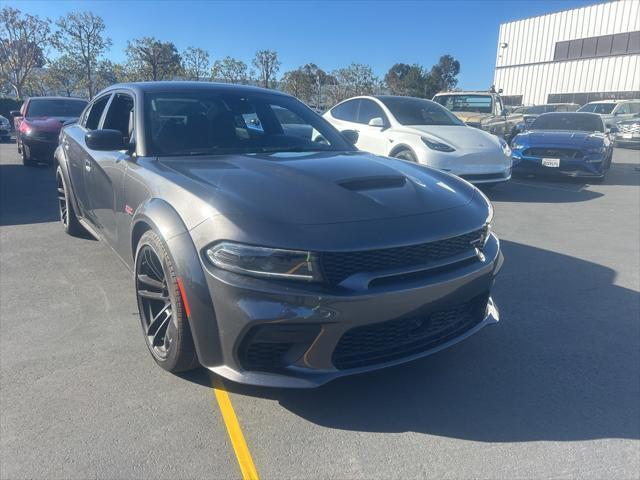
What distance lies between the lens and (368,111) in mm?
8594

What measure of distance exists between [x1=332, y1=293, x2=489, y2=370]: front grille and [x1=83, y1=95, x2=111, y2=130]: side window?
3292 mm

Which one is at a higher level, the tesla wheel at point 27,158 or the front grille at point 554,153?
the front grille at point 554,153

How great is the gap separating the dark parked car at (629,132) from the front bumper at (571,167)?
32.3 feet

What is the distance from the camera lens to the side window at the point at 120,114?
3715 millimetres

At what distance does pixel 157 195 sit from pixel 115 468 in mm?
1335

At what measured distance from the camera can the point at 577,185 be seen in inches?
377

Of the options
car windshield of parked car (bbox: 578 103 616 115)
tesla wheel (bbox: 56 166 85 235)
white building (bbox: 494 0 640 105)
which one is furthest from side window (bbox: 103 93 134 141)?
white building (bbox: 494 0 640 105)

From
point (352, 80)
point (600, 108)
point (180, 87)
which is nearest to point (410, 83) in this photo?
point (352, 80)

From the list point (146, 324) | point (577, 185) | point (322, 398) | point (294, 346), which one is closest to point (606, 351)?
point (322, 398)

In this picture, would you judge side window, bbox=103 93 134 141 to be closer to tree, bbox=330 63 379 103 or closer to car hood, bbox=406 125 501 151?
car hood, bbox=406 125 501 151

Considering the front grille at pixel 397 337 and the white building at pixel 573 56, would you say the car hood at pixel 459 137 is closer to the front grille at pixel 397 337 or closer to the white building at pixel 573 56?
the front grille at pixel 397 337

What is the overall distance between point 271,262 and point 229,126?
168cm

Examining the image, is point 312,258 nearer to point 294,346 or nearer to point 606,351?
point 294,346

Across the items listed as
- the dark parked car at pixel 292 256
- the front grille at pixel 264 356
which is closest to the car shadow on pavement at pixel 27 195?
the dark parked car at pixel 292 256
